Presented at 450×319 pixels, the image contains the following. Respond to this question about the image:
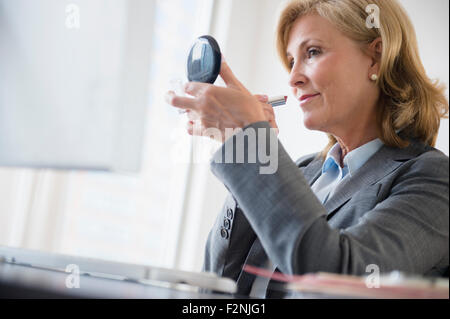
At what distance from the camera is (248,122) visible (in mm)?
614

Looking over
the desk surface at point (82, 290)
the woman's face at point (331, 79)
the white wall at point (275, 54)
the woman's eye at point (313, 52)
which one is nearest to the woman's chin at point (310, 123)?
the woman's face at point (331, 79)

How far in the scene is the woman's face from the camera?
0.85 metres

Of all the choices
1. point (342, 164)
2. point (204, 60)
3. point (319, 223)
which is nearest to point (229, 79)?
point (204, 60)

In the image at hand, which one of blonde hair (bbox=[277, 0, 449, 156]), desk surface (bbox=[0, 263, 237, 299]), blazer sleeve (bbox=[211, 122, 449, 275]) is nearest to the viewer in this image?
desk surface (bbox=[0, 263, 237, 299])

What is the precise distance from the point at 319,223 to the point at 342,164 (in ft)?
1.48

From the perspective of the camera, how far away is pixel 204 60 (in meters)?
0.74

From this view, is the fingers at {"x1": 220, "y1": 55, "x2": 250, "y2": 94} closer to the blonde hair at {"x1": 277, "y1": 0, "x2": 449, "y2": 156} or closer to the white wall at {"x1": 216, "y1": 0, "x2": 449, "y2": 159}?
the blonde hair at {"x1": 277, "y1": 0, "x2": 449, "y2": 156}

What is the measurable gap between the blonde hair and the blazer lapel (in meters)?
0.06

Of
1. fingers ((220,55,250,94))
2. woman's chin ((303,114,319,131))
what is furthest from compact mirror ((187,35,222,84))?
woman's chin ((303,114,319,131))

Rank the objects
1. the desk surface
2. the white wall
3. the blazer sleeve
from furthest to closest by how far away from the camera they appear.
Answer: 1. the white wall
2. the blazer sleeve
3. the desk surface

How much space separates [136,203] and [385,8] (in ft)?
5.25

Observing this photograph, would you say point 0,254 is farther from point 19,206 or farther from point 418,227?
point 19,206

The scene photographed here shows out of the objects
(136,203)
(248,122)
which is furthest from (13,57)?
(136,203)
